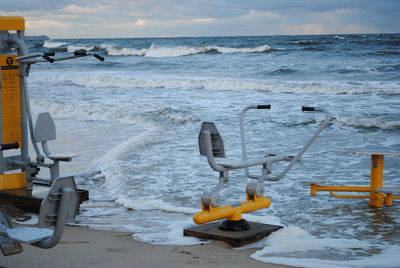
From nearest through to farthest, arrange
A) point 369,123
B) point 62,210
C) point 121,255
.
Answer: point 62,210 < point 121,255 < point 369,123

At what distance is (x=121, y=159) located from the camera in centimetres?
1048

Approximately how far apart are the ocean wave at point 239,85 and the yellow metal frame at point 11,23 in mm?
17318

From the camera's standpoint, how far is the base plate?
18.5 feet

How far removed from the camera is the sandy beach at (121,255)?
4914 mm

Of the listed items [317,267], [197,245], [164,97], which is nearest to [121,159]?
[197,245]

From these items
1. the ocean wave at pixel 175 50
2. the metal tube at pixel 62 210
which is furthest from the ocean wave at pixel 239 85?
the ocean wave at pixel 175 50

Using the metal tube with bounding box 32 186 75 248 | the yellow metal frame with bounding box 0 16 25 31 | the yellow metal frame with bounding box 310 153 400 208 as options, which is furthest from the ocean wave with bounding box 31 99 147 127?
the metal tube with bounding box 32 186 75 248

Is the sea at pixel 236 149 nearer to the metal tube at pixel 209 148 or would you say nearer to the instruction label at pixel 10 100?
the instruction label at pixel 10 100

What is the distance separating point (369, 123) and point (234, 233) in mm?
9923

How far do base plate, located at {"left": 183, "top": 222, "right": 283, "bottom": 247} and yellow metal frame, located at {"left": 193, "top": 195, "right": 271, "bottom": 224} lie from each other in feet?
0.54

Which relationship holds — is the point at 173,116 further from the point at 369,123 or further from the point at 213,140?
the point at 213,140

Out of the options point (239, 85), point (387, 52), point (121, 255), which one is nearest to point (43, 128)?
point (121, 255)

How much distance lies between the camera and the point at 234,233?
5.76 metres

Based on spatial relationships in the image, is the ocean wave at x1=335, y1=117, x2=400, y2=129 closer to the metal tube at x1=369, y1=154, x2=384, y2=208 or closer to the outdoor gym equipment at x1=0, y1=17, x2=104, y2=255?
the metal tube at x1=369, y1=154, x2=384, y2=208
